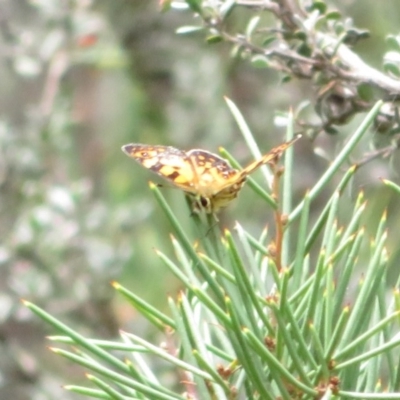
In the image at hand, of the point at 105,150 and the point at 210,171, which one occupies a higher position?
the point at 210,171

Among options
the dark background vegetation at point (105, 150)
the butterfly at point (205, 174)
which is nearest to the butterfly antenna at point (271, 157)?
the butterfly at point (205, 174)

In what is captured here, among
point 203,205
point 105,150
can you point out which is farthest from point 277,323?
point 105,150

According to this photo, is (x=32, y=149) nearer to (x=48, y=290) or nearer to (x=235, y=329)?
(x=48, y=290)

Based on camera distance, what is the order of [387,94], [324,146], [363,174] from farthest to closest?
1. [324,146]
2. [363,174]
3. [387,94]

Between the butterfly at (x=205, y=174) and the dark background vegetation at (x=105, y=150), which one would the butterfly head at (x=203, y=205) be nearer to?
the butterfly at (x=205, y=174)

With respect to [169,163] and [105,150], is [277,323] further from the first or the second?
[105,150]

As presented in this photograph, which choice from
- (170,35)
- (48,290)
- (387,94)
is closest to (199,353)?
(387,94)
